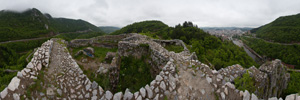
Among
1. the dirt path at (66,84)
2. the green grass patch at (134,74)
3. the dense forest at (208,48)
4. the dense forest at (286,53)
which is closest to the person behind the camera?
the dirt path at (66,84)

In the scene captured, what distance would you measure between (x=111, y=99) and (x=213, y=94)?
12.9ft

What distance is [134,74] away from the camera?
839cm

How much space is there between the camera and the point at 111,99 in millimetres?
3486

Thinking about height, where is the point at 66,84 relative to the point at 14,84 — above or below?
below

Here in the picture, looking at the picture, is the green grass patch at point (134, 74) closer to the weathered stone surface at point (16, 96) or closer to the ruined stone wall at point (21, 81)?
the ruined stone wall at point (21, 81)

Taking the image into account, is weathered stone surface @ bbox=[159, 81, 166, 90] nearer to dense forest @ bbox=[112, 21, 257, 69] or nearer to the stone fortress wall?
the stone fortress wall

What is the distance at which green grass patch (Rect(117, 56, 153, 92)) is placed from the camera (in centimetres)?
782

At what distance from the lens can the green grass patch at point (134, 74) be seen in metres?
7.82

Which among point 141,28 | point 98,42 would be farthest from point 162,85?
point 141,28

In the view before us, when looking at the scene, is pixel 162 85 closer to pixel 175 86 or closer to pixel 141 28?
pixel 175 86

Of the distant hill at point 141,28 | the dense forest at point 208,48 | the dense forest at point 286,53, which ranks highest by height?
the distant hill at point 141,28

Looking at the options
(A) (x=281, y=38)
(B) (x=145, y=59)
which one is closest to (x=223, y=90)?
(B) (x=145, y=59)

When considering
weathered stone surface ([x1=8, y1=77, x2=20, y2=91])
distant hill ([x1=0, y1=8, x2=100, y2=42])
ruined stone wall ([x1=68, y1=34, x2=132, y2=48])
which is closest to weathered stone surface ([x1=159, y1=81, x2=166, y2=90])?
weathered stone surface ([x1=8, y1=77, x2=20, y2=91])

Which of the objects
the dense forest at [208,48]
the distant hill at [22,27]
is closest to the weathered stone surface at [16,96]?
the dense forest at [208,48]
